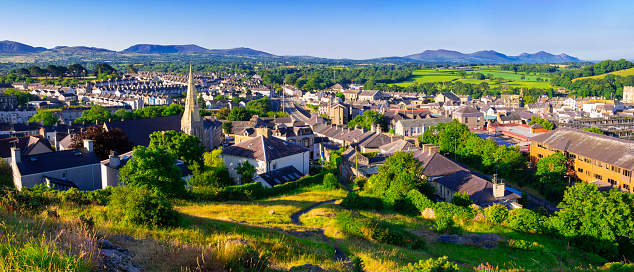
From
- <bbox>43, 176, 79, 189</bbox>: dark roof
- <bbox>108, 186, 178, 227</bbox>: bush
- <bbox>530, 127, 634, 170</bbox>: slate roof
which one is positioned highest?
<bbox>108, 186, 178, 227</bbox>: bush

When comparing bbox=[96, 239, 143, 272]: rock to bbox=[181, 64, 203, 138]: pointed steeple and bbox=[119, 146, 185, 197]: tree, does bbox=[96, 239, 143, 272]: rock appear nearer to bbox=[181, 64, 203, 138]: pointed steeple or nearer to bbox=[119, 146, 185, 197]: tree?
bbox=[119, 146, 185, 197]: tree

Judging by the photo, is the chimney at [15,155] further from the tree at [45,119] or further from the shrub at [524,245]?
the tree at [45,119]

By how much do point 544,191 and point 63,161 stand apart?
45.0m

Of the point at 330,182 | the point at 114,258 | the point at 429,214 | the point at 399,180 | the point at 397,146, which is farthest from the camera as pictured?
the point at 397,146

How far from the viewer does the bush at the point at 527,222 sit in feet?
82.2

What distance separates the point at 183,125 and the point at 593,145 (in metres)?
49.1

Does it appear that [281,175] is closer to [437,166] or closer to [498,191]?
[437,166]

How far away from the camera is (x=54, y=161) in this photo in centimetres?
3378

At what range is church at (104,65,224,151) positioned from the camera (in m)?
56.8

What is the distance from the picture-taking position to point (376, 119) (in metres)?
85.5

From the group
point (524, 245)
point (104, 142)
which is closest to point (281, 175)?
point (104, 142)

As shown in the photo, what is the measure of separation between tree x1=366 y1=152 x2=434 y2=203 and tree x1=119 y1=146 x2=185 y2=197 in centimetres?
1497

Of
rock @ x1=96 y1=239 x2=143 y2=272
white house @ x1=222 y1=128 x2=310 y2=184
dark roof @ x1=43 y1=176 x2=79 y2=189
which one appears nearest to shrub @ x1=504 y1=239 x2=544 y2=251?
rock @ x1=96 y1=239 x2=143 y2=272

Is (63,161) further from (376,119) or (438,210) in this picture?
(376,119)
